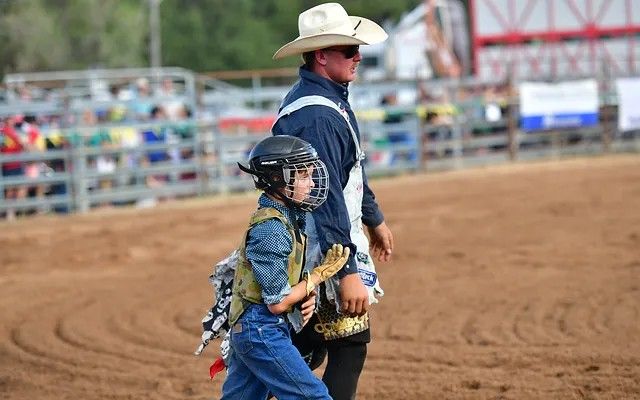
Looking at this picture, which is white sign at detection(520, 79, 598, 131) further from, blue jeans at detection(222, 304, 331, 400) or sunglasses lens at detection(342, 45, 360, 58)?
blue jeans at detection(222, 304, 331, 400)

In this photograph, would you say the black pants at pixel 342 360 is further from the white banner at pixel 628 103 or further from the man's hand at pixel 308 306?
the white banner at pixel 628 103

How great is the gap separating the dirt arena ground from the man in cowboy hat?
65.8 inches

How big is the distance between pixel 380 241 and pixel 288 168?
1082mm

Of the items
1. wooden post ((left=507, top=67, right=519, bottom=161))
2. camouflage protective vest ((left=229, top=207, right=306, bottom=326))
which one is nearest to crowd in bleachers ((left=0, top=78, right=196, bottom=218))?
A: wooden post ((left=507, top=67, right=519, bottom=161))

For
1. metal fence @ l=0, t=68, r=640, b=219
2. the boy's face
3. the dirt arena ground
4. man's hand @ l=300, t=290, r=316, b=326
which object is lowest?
the dirt arena ground

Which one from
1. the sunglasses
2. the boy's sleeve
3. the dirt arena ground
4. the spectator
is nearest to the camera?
the boy's sleeve

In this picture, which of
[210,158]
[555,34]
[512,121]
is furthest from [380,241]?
[555,34]

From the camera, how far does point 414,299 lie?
9336 millimetres

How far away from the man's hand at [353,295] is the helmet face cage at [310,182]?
34 cm

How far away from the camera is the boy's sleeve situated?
4.31 metres

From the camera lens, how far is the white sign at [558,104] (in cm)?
2244

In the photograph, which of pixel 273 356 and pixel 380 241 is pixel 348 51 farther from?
pixel 273 356

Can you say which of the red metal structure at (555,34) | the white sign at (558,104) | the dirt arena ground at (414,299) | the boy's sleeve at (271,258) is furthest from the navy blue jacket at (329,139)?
the red metal structure at (555,34)

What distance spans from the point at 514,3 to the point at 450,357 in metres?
27.7
